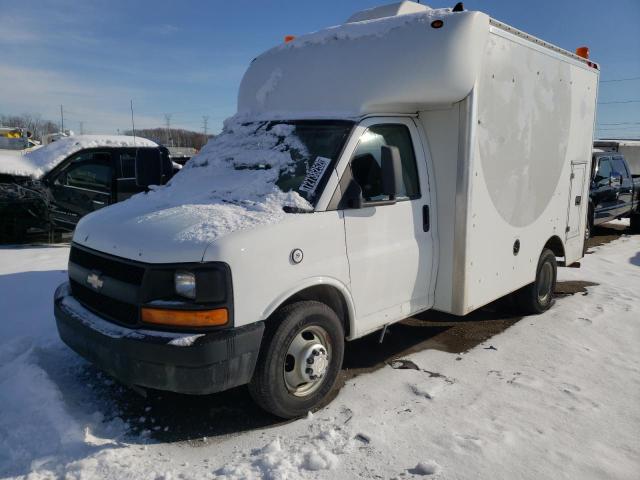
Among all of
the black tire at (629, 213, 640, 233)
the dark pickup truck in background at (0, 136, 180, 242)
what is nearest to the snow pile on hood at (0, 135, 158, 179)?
the dark pickup truck in background at (0, 136, 180, 242)

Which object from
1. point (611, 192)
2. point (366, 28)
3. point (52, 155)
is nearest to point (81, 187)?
point (52, 155)

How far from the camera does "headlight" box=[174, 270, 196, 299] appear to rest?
3090 mm

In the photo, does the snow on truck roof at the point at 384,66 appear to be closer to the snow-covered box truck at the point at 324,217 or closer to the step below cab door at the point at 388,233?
the snow-covered box truck at the point at 324,217

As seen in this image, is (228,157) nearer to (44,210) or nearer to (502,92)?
(502,92)

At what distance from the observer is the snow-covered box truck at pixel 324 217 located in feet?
10.3

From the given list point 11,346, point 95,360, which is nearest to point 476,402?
point 95,360

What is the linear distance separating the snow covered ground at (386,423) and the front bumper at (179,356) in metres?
0.45

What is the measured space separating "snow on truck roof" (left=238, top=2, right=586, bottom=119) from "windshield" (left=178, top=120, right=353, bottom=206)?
17 cm

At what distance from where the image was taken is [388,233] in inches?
161

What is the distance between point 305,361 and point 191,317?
911 mm

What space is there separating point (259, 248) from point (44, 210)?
692 centimetres

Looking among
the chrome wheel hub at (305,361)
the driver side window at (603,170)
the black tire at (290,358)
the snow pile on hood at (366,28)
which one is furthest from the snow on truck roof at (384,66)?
the driver side window at (603,170)

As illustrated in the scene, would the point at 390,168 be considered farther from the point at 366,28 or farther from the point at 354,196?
the point at 366,28

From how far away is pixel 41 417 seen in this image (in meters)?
3.43
